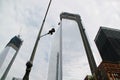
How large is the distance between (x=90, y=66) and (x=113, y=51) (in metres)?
23.7

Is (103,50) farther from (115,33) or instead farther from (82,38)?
(82,38)

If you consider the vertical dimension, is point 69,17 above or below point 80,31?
above

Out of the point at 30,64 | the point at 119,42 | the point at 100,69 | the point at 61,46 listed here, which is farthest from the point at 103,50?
the point at 30,64

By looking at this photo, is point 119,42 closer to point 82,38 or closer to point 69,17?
point 82,38

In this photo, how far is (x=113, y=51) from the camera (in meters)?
117

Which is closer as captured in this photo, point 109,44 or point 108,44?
point 109,44

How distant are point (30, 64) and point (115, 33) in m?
141

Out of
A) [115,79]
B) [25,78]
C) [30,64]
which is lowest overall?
[25,78]

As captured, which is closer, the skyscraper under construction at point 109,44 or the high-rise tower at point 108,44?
the skyscraper under construction at point 109,44

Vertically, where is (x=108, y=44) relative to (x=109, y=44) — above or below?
above

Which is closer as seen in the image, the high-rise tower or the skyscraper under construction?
the skyscraper under construction

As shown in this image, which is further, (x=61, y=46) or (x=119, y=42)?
(x=61, y=46)

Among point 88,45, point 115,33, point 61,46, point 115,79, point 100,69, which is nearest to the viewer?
point 115,79

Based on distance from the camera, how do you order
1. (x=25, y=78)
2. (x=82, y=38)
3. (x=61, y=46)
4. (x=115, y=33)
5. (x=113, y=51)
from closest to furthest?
1. (x=25, y=78)
2. (x=113, y=51)
3. (x=115, y=33)
4. (x=82, y=38)
5. (x=61, y=46)
